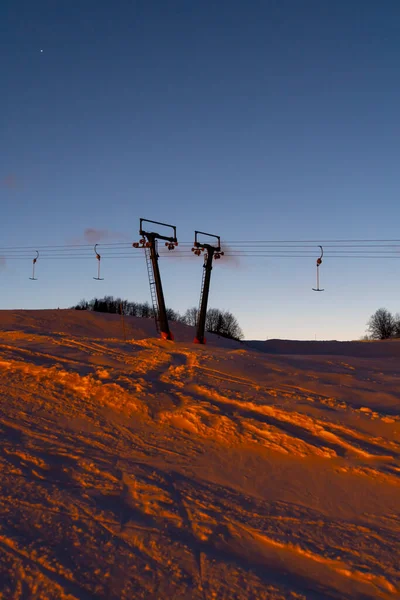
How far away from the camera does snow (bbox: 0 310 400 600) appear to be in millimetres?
4320

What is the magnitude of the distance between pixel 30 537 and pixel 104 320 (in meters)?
25.1

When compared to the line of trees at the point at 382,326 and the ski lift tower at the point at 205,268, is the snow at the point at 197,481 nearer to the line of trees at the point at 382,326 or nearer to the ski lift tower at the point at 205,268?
the ski lift tower at the point at 205,268

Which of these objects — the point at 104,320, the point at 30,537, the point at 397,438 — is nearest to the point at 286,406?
the point at 397,438

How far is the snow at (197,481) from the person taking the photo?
4320mm

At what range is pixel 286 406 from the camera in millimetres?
9039

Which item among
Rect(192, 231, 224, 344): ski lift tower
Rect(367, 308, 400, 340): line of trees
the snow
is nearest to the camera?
the snow

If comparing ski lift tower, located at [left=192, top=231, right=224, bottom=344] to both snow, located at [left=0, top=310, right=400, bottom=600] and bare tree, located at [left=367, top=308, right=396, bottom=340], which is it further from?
bare tree, located at [left=367, top=308, right=396, bottom=340]

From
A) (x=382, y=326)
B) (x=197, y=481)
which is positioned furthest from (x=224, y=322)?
(x=197, y=481)

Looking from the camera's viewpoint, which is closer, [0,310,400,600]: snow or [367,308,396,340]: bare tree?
[0,310,400,600]: snow

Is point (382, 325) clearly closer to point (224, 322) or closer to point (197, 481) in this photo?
point (224, 322)

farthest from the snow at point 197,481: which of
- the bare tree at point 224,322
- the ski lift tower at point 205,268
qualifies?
the bare tree at point 224,322

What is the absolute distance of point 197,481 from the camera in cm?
641

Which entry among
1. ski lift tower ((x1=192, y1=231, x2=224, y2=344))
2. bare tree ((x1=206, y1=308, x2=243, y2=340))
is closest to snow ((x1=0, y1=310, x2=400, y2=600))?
ski lift tower ((x1=192, y1=231, x2=224, y2=344))

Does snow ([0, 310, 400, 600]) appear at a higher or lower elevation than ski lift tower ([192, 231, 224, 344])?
lower
